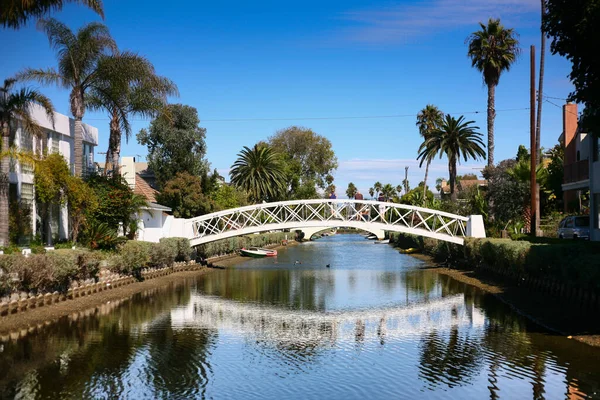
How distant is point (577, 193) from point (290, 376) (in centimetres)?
3766

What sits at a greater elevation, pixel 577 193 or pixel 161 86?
pixel 161 86

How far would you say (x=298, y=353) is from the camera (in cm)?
1992

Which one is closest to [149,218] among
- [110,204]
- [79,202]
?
[110,204]

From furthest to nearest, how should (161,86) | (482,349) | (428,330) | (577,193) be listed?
(577,193), (161,86), (428,330), (482,349)

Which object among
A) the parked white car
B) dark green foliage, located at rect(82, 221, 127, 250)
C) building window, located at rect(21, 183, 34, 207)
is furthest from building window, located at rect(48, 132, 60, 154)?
the parked white car

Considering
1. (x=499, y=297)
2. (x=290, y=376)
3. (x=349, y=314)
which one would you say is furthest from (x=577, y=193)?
(x=290, y=376)

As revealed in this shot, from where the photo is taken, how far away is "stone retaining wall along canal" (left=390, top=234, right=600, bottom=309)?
23000mm

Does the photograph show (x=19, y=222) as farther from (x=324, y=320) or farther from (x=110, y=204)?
(x=324, y=320)

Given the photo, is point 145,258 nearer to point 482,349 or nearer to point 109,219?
point 109,219

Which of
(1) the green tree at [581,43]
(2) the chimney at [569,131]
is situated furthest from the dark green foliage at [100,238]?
(2) the chimney at [569,131]

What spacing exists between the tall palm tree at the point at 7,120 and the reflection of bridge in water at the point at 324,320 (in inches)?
333

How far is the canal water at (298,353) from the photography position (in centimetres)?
1545

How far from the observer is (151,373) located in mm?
16891

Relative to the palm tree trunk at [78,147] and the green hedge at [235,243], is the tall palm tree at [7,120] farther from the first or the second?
the green hedge at [235,243]
